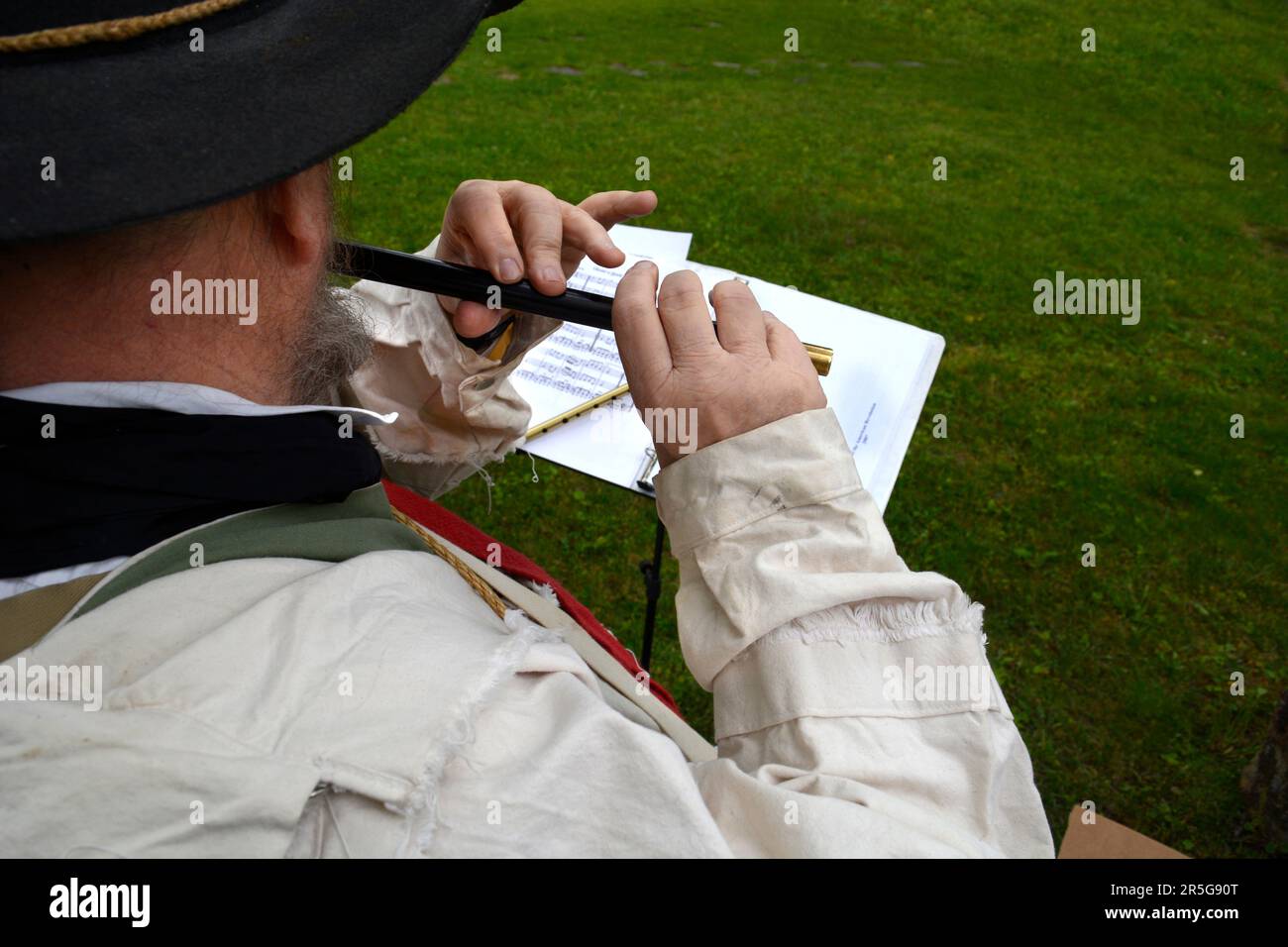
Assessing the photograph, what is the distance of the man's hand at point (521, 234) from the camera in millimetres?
1486

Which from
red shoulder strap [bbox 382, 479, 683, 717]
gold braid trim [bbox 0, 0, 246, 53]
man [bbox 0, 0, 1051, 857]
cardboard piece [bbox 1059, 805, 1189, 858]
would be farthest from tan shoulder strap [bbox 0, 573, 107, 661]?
cardboard piece [bbox 1059, 805, 1189, 858]

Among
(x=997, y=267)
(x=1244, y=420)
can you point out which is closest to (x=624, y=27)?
(x=997, y=267)

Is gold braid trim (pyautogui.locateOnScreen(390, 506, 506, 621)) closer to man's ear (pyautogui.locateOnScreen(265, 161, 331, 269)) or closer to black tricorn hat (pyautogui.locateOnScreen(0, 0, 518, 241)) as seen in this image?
man's ear (pyautogui.locateOnScreen(265, 161, 331, 269))

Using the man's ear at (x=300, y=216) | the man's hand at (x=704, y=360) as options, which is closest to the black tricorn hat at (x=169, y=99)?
the man's ear at (x=300, y=216)

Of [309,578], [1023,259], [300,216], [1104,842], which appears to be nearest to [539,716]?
[309,578]

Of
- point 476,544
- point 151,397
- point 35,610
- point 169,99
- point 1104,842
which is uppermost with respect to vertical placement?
point 169,99

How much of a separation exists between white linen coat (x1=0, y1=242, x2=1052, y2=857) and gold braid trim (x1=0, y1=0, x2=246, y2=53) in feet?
1.57

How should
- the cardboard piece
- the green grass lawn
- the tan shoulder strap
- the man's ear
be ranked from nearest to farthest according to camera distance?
the tan shoulder strap → the man's ear → the cardboard piece → the green grass lawn

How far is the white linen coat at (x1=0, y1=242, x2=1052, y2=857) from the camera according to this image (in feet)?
2.47

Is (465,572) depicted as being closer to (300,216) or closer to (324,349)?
(324,349)

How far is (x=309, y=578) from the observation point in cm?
90

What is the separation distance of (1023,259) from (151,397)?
21.0ft

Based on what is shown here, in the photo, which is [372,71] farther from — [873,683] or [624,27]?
[624,27]

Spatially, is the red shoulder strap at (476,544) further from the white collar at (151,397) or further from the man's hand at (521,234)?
the white collar at (151,397)
